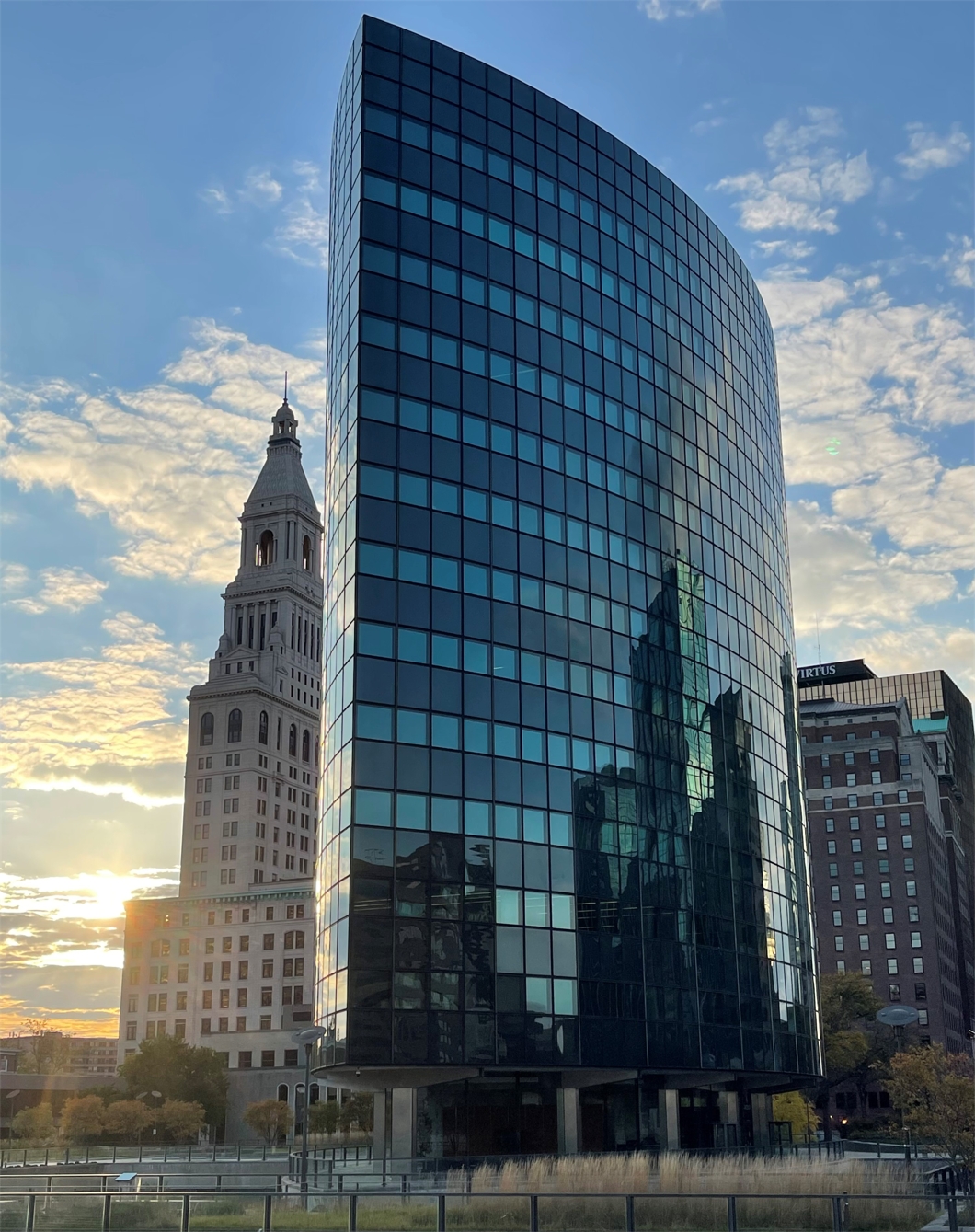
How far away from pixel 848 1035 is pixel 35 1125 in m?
71.8

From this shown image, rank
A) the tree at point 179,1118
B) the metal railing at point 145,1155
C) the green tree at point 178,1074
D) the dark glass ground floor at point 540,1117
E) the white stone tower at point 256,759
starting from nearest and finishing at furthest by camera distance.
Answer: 1. the dark glass ground floor at point 540,1117
2. the metal railing at point 145,1155
3. the tree at point 179,1118
4. the green tree at point 178,1074
5. the white stone tower at point 256,759

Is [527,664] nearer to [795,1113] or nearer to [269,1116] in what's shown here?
[795,1113]

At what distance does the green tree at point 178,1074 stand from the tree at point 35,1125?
12.1 meters

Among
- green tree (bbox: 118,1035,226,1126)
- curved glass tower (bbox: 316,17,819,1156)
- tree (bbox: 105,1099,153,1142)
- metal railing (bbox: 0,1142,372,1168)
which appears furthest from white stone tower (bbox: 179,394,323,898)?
curved glass tower (bbox: 316,17,819,1156)

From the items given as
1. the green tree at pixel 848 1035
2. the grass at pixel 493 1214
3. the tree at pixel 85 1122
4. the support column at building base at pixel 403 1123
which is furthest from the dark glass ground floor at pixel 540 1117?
the green tree at pixel 848 1035

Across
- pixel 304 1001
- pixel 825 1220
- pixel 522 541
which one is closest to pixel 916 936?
pixel 304 1001

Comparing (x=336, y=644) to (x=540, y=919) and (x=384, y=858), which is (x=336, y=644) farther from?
(x=540, y=919)

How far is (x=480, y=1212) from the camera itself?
2303 centimetres

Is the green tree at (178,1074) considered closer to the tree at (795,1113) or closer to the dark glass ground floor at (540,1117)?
the tree at (795,1113)

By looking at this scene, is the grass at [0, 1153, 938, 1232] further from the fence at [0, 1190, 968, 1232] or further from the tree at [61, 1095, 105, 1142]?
the tree at [61, 1095, 105, 1142]

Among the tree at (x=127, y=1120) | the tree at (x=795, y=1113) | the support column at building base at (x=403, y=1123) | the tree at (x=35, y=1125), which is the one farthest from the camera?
the tree at (x=35, y=1125)

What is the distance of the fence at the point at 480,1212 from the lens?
71.3 feet

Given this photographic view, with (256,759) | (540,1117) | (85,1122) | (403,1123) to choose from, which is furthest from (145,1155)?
(256,759)

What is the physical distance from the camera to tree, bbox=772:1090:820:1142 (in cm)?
9275
